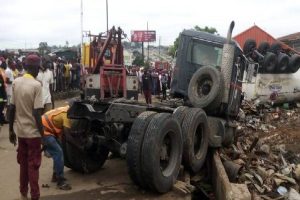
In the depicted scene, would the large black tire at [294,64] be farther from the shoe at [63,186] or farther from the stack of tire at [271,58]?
the shoe at [63,186]

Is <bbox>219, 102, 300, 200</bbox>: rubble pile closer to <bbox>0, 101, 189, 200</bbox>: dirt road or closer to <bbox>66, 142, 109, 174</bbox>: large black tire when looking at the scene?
<bbox>0, 101, 189, 200</bbox>: dirt road

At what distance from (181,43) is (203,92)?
4.76 feet

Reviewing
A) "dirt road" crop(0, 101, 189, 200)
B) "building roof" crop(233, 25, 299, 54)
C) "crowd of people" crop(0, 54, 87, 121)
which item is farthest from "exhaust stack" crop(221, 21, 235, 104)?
"building roof" crop(233, 25, 299, 54)

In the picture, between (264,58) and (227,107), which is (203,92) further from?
(264,58)

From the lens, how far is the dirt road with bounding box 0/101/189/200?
6789 mm

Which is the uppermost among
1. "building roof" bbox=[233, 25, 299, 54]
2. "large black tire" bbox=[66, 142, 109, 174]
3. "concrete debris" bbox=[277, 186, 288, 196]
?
"building roof" bbox=[233, 25, 299, 54]

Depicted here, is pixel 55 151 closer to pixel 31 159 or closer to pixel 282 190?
pixel 31 159

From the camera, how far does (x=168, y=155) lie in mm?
7250

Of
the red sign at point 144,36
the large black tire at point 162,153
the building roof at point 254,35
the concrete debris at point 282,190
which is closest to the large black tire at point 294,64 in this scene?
the concrete debris at point 282,190

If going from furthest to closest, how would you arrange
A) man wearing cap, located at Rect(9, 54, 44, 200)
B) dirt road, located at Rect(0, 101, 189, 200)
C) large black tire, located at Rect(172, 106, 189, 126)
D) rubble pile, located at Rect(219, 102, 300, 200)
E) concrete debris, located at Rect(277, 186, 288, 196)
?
rubble pile, located at Rect(219, 102, 300, 200) < concrete debris, located at Rect(277, 186, 288, 196) < large black tire, located at Rect(172, 106, 189, 126) < dirt road, located at Rect(0, 101, 189, 200) < man wearing cap, located at Rect(9, 54, 44, 200)

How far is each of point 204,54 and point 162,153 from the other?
13.3 ft

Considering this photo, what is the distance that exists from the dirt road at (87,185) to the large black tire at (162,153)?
0.86ft

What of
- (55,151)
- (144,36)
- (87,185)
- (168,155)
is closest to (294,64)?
(168,155)

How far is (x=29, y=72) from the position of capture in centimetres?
561
